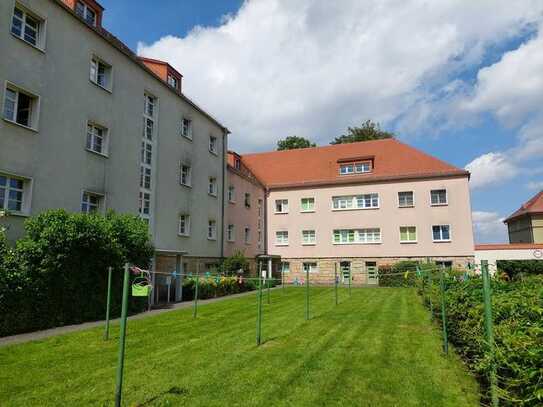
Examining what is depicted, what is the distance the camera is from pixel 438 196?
108 ft

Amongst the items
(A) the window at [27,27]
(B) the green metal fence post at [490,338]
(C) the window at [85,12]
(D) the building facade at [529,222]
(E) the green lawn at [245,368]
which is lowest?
(E) the green lawn at [245,368]

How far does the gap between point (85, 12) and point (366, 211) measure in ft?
84.2

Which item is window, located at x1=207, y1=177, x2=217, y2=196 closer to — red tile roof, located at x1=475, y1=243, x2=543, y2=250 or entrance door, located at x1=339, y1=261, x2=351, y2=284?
entrance door, located at x1=339, y1=261, x2=351, y2=284

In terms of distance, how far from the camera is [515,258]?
99.0 ft

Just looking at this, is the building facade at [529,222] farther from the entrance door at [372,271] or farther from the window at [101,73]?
the window at [101,73]

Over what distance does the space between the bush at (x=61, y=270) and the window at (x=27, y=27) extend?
21.5 feet

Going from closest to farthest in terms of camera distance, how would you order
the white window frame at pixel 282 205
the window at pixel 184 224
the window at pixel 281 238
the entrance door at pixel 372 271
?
the window at pixel 184 224 < the entrance door at pixel 372 271 < the window at pixel 281 238 < the white window frame at pixel 282 205

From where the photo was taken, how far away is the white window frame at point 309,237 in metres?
36.4

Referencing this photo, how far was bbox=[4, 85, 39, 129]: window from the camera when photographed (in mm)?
13422

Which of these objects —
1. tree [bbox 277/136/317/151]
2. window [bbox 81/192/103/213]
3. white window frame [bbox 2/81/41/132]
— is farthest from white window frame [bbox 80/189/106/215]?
tree [bbox 277/136/317/151]

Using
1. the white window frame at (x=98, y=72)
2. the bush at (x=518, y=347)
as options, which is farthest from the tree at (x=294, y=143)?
the bush at (x=518, y=347)

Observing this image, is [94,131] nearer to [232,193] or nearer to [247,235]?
[232,193]

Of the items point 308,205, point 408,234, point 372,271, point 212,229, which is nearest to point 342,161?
point 308,205

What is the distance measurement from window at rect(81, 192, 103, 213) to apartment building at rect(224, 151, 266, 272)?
13116mm
